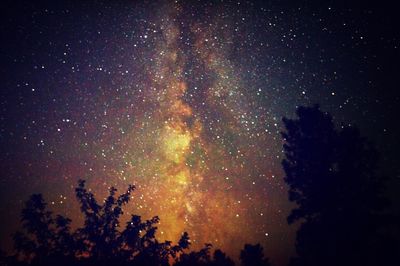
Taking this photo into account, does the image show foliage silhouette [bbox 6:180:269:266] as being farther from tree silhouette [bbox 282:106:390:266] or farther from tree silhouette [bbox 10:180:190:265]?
tree silhouette [bbox 282:106:390:266]

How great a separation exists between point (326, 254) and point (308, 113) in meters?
6.75

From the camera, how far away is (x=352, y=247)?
38.4 feet

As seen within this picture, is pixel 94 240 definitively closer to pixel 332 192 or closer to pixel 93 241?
pixel 93 241

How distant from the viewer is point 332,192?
41.2 feet

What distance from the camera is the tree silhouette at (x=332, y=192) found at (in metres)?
11.8

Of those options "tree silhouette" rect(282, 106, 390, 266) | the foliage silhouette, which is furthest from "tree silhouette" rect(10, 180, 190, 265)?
"tree silhouette" rect(282, 106, 390, 266)

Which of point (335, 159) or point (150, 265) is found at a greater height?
point (335, 159)

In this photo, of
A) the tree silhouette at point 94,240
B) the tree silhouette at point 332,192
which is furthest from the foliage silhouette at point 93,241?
the tree silhouette at point 332,192

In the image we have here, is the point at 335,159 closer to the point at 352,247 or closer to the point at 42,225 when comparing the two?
the point at 352,247

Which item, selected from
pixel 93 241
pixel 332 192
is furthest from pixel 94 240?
pixel 332 192

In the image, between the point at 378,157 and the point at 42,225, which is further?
the point at 378,157

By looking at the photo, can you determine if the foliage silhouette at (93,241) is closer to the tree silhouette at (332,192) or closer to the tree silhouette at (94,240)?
the tree silhouette at (94,240)

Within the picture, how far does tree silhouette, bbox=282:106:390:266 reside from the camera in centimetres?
1182

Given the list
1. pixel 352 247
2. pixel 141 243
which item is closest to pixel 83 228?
pixel 141 243
